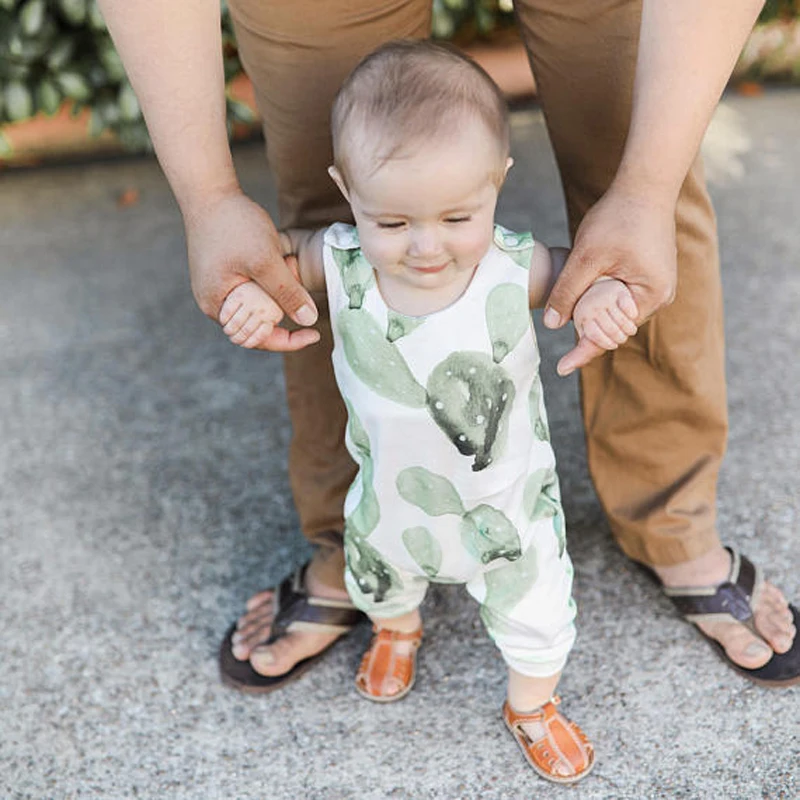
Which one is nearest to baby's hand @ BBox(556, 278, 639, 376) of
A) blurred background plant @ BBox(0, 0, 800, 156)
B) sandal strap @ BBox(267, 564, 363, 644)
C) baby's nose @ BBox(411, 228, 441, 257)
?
baby's nose @ BBox(411, 228, 441, 257)

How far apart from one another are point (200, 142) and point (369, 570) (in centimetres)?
72

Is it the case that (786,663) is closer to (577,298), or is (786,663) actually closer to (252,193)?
(577,298)

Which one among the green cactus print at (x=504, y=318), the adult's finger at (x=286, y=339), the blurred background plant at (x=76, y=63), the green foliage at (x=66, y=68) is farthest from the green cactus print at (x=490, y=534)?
the green foliage at (x=66, y=68)

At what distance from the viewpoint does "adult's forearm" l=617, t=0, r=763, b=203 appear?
1445 millimetres

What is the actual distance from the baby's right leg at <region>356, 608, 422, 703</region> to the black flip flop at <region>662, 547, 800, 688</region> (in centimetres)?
49

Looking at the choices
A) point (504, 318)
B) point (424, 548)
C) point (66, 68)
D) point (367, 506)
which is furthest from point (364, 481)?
point (66, 68)

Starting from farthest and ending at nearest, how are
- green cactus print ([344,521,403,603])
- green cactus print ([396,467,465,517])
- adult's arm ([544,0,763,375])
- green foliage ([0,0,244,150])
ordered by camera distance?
green foliage ([0,0,244,150]) < green cactus print ([344,521,403,603]) < green cactus print ([396,467,465,517]) < adult's arm ([544,0,763,375])

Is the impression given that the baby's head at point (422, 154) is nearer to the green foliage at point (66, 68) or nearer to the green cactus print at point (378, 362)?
the green cactus print at point (378, 362)

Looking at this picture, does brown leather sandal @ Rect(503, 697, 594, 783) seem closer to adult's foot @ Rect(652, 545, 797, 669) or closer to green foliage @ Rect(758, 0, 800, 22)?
adult's foot @ Rect(652, 545, 797, 669)

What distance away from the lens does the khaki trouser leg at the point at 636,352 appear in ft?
5.43

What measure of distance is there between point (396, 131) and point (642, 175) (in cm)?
37

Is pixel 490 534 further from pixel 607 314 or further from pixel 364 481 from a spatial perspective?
pixel 607 314

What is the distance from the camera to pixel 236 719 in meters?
1.91

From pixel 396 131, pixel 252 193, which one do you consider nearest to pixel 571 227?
pixel 396 131
